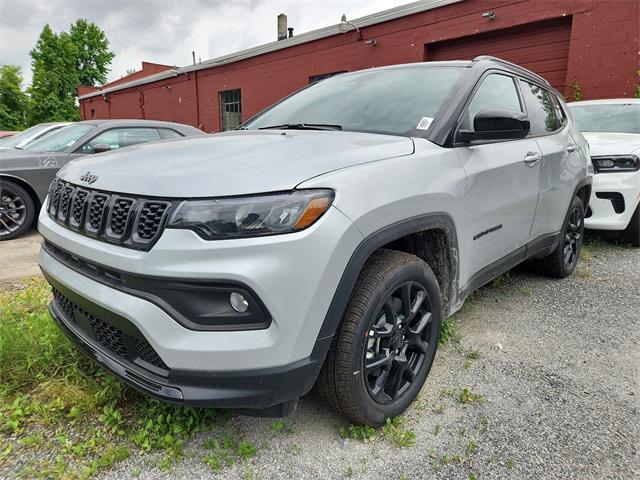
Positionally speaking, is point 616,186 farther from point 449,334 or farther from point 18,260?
point 18,260

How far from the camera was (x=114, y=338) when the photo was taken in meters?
1.80

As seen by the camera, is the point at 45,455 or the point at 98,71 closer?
the point at 45,455

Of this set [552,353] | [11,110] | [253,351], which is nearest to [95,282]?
[253,351]

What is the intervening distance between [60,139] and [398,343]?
5.81 m

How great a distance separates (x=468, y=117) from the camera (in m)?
2.53

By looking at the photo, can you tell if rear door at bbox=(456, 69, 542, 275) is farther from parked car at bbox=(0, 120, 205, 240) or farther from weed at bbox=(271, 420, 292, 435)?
parked car at bbox=(0, 120, 205, 240)

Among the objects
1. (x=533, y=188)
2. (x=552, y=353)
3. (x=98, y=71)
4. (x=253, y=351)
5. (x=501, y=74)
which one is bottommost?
(x=552, y=353)

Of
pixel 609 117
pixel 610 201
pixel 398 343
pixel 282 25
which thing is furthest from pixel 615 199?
pixel 282 25

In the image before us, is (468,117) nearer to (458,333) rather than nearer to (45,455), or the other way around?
(458,333)

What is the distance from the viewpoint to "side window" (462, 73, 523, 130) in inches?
101

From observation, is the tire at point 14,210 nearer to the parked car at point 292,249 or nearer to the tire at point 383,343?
the parked car at point 292,249

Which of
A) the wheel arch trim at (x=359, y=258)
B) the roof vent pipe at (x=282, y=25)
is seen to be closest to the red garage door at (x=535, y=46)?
the wheel arch trim at (x=359, y=258)

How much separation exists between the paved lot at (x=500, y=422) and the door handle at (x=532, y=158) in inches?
44.1

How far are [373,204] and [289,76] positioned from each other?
1323 centimetres
